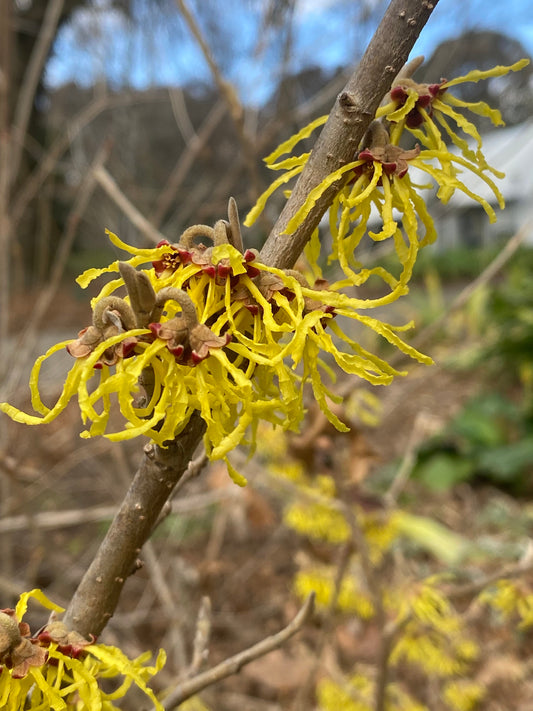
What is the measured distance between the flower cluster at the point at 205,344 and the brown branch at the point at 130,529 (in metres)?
0.02

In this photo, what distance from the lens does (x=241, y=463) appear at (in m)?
1.68

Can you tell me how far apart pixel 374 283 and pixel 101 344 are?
38.4 ft

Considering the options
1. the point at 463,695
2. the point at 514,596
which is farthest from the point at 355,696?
the point at 514,596

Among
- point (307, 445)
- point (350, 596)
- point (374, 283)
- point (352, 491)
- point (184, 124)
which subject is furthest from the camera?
point (374, 283)

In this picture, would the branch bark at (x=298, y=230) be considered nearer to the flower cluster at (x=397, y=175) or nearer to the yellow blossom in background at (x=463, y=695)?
the flower cluster at (x=397, y=175)

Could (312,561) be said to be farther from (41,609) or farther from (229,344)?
(229,344)

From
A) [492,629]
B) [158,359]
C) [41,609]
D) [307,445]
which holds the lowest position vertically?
[41,609]

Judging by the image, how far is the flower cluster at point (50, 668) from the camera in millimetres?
500

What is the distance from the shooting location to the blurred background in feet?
5.73

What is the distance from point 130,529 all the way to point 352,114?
0.42 meters

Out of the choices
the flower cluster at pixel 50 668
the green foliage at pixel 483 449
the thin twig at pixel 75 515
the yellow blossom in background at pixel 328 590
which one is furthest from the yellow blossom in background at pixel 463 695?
the flower cluster at pixel 50 668

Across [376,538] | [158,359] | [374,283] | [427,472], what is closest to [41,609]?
[376,538]

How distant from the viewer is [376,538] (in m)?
1.87

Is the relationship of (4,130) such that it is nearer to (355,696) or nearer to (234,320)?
(234,320)
